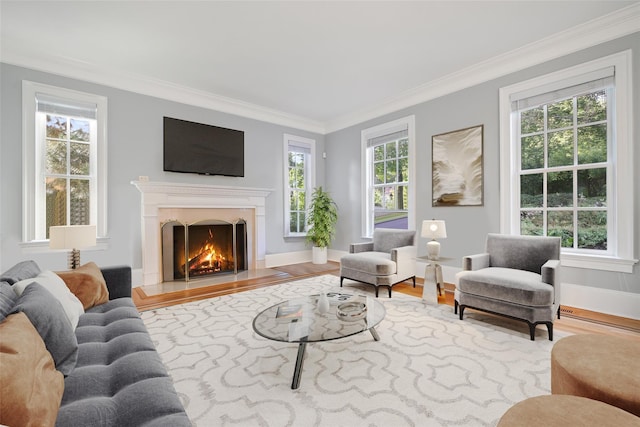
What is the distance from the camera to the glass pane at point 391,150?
5.22 m

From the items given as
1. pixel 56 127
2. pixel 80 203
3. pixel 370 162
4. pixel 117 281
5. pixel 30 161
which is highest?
pixel 56 127

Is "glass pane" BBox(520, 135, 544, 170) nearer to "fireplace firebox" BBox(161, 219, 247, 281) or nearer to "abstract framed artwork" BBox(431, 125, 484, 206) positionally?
"abstract framed artwork" BBox(431, 125, 484, 206)

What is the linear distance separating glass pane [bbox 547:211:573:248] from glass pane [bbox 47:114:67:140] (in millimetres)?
6221

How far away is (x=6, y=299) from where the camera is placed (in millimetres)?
1407

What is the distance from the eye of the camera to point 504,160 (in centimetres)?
378

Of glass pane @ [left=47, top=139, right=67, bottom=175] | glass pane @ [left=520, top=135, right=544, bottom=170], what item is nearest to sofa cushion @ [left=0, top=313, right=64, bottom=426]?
glass pane @ [left=47, top=139, right=67, bottom=175]

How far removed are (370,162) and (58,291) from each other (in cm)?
483

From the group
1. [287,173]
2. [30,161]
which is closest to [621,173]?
[287,173]

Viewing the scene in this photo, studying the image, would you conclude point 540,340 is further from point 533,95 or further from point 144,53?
point 144,53

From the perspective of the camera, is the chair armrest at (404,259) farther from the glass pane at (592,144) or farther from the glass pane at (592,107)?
the glass pane at (592,107)

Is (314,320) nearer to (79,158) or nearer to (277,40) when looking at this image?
(277,40)

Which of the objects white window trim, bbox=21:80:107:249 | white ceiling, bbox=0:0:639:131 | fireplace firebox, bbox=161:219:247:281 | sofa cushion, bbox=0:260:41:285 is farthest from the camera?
fireplace firebox, bbox=161:219:247:281

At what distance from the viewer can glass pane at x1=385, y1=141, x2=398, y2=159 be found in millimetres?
5219

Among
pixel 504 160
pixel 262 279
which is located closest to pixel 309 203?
pixel 262 279
